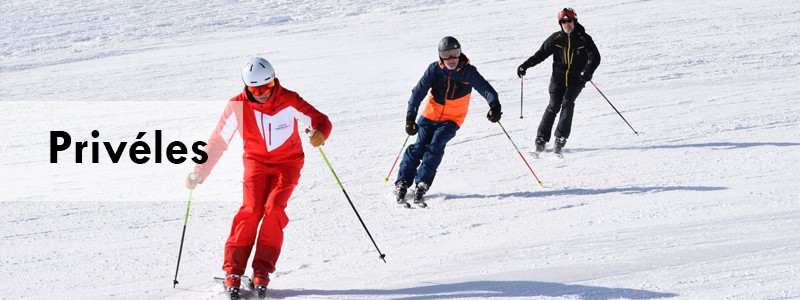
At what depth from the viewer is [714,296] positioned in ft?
14.6

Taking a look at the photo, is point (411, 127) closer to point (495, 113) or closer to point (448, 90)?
point (448, 90)

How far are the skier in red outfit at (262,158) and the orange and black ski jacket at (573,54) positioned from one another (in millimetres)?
3698

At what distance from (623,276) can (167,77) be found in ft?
40.4

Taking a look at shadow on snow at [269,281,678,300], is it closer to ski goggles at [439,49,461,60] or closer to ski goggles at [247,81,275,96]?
ski goggles at [247,81,275,96]

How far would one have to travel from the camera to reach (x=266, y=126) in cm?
509

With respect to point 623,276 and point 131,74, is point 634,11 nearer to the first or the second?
point 131,74

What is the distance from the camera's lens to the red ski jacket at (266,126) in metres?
5.04

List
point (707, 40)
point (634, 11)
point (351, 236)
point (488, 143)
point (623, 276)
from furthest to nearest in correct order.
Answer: point (634, 11)
point (707, 40)
point (488, 143)
point (351, 236)
point (623, 276)

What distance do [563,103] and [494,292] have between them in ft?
13.0

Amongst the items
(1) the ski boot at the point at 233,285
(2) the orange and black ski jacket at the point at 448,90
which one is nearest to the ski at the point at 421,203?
(2) the orange and black ski jacket at the point at 448,90

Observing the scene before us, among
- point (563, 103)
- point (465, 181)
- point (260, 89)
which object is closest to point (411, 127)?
point (465, 181)

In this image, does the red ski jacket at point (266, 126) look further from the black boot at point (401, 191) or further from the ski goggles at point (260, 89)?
the black boot at point (401, 191)

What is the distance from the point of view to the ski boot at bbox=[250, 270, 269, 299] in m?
4.70

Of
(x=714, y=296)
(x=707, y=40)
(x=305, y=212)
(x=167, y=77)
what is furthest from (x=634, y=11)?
(x=714, y=296)
